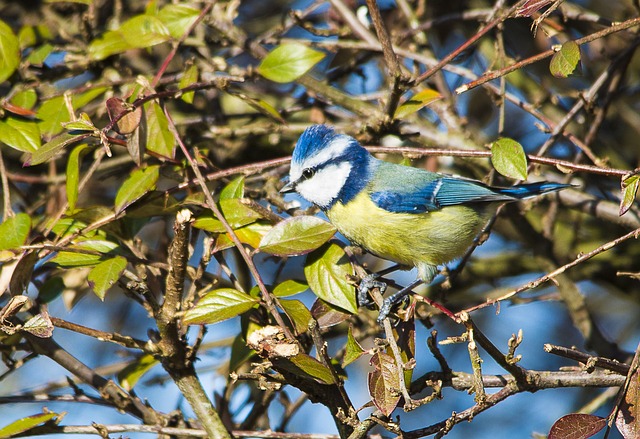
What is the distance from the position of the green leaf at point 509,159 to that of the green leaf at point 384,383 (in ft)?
1.86

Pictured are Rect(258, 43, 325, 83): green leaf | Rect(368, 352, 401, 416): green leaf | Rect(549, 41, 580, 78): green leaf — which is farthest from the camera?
Rect(258, 43, 325, 83): green leaf

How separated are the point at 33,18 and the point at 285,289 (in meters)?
2.02

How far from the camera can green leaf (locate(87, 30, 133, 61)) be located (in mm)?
2133

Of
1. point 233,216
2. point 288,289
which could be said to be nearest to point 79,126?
point 233,216

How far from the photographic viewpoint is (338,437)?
1622 mm

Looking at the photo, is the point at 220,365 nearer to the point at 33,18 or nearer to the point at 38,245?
the point at 38,245

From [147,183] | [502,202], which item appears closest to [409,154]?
[502,202]

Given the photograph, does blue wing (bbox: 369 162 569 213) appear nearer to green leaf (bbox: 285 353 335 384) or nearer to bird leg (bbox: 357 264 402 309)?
bird leg (bbox: 357 264 402 309)

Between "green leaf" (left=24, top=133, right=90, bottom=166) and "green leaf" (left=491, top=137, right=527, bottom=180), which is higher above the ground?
"green leaf" (left=24, top=133, right=90, bottom=166)

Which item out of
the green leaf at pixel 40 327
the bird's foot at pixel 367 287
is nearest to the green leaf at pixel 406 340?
the bird's foot at pixel 367 287

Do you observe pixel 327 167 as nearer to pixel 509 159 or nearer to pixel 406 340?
pixel 509 159

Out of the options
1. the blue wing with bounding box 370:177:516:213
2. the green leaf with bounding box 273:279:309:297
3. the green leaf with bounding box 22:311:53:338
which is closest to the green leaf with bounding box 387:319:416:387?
the green leaf with bounding box 273:279:309:297

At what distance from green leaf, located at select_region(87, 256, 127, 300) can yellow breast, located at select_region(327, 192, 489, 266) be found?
0.73 m

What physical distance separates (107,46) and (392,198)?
1035mm
